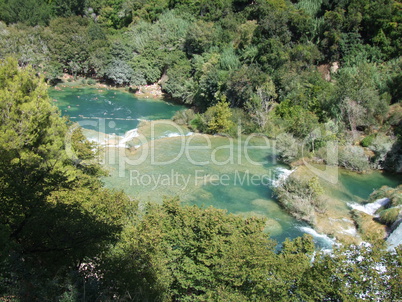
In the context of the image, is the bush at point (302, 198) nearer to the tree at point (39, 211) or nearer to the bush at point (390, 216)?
the bush at point (390, 216)

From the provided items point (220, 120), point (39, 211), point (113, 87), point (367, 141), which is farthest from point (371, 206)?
point (113, 87)

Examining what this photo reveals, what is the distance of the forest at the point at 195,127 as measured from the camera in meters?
10.8

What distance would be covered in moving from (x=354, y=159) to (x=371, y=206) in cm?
700

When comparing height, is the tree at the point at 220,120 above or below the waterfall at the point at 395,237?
above

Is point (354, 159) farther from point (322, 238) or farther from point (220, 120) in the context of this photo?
point (220, 120)

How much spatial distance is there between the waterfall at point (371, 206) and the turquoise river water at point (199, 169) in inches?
44.3

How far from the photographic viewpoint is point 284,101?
38938 millimetres

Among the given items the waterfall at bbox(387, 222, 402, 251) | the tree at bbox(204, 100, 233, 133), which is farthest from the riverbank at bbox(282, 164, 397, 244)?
the tree at bbox(204, 100, 233, 133)

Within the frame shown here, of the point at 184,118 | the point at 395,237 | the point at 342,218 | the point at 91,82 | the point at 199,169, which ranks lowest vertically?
the point at 342,218

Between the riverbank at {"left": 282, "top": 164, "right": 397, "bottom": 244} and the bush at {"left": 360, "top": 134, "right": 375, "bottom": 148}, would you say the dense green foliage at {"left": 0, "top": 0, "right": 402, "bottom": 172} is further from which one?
the riverbank at {"left": 282, "top": 164, "right": 397, "bottom": 244}

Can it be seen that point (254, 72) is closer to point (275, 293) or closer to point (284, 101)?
point (284, 101)

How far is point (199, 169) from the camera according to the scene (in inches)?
1109

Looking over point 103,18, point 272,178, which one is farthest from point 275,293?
point 103,18

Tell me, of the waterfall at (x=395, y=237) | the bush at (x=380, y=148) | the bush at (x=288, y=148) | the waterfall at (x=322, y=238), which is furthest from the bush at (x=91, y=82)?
the waterfall at (x=395, y=237)
